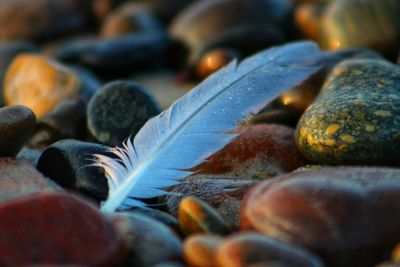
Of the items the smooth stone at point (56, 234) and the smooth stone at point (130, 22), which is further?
the smooth stone at point (130, 22)

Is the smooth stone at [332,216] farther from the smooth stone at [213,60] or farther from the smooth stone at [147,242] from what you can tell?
the smooth stone at [213,60]

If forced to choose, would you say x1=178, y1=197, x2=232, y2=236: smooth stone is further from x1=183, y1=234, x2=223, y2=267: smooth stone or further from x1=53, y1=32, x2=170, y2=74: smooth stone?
x1=53, y1=32, x2=170, y2=74: smooth stone

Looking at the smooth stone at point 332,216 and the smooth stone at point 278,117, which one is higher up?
the smooth stone at point 332,216

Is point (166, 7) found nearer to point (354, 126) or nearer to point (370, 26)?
point (370, 26)

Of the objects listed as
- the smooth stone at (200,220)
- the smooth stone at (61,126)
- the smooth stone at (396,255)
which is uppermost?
the smooth stone at (396,255)

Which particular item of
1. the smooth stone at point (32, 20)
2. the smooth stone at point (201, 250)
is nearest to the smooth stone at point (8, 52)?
the smooth stone at point (32, 20)

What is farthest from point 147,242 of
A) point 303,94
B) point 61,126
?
point 303,94

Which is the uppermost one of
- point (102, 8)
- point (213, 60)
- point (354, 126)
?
point (354, 126)
